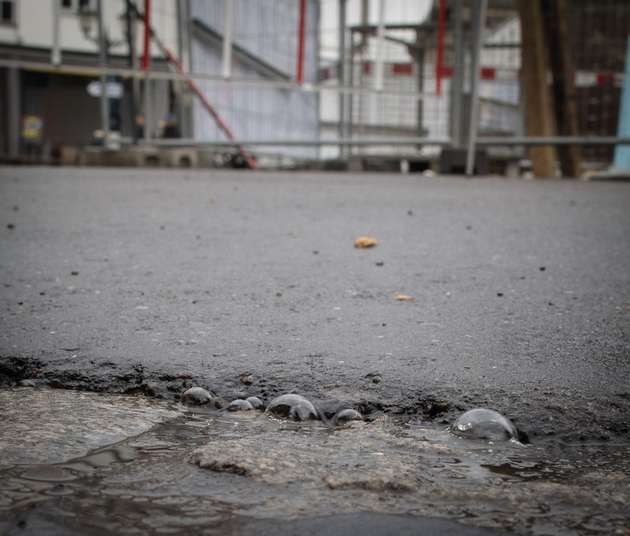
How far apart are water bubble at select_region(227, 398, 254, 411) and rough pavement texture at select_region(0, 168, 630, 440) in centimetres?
7

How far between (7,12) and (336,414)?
2639 centimetres

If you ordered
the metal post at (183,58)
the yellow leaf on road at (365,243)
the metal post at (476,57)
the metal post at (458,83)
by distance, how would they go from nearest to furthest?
the yellow leaf on road at (365,243) → the metal post at (476,57) → the metal post at (458,83) → the metal post at (183,58)

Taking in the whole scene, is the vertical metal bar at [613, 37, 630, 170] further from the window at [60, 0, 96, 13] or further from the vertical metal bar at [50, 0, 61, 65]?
the window at [60, 0, 96, 13]

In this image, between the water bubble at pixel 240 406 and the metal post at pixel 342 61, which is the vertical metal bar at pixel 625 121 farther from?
the water bubble at pixel 240 406

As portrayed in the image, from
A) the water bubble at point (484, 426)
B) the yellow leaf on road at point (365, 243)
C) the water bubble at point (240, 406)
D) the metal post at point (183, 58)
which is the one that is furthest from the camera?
the metal post at point (183, 58)

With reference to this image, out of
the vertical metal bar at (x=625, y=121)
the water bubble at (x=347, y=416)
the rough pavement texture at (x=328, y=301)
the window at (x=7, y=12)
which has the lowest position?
the water bubble at (x=347, y=416)

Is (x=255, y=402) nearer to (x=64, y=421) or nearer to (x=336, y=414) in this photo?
(x=336, y=414)

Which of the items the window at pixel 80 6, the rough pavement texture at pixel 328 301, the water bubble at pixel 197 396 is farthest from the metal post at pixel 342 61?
the water bubble at pixel 197 396

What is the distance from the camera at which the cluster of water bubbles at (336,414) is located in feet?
4.65

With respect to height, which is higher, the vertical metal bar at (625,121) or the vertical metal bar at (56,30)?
the vertical metal bar at (56,30)

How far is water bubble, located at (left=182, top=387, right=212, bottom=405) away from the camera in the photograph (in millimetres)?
1582

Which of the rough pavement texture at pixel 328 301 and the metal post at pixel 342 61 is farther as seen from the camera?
the metal post at pixel 342 61

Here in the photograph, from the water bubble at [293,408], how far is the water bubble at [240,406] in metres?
0.04

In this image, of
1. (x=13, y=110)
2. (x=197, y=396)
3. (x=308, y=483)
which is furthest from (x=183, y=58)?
(x=13, y=110)
